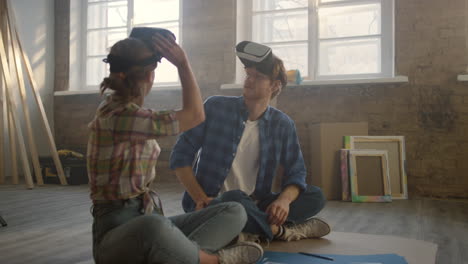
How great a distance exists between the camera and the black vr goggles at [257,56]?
189cm

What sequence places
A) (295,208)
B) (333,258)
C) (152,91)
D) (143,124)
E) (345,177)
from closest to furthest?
1. (143,124)
2. (333,258)
3. (295,208)
4. (345,177)
5. (152,91)

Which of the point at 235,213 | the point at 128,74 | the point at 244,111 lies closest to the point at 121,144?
the point at 128,74

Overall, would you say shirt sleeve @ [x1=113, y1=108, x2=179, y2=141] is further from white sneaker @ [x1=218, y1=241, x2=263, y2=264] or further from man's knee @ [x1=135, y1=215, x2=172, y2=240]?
white sneaker @ [x1=218, y1=241, x2=263, y2=264]

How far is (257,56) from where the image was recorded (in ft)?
6.20

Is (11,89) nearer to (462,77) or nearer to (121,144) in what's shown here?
(121,144)

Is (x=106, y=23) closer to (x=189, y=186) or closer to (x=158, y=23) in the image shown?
(x=158, y=23)

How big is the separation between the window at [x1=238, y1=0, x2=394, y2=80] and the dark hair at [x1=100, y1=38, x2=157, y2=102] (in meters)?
3.37

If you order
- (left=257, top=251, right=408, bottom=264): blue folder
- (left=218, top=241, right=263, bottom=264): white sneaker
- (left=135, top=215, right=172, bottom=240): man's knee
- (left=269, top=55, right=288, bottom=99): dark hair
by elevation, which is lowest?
(left=257, top=251, right=408, bottom=264): blue folder

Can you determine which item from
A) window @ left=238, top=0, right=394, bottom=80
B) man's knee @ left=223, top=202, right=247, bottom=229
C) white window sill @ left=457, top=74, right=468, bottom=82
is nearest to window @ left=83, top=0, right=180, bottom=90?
window @ left=238, top=0, right=394, bottom=80

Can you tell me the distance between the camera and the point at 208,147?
1880 mm

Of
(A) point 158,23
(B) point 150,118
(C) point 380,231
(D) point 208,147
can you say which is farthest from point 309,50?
(B) point 150,118

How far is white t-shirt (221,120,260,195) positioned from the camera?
6.44 ft

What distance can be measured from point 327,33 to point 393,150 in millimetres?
1409

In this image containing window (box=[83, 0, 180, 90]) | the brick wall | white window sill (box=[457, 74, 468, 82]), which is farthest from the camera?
window (box=[83, 0, 180, 90])
